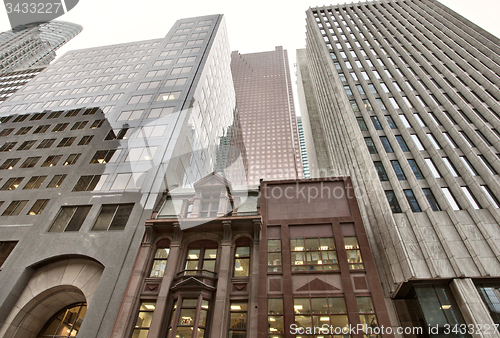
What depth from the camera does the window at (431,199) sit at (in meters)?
24.9

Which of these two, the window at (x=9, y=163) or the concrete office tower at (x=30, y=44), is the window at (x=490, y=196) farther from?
the concrete office tower at (x=30, y=44)

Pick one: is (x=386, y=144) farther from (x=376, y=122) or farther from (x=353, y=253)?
(x=353, y=253)

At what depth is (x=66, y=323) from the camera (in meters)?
21.1

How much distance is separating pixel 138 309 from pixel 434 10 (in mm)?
74976


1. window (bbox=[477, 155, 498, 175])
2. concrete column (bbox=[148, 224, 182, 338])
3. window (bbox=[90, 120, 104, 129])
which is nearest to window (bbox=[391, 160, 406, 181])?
window (bbox=[477, 155, 498, 175])

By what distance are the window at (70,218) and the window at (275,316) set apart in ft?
62.6

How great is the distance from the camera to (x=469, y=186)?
2603 centimetres

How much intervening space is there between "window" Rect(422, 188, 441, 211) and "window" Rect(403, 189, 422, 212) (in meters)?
1.22

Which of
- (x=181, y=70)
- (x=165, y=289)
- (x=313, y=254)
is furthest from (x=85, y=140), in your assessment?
(x=313, y=254)

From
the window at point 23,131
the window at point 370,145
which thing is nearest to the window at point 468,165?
the window at point 370,145

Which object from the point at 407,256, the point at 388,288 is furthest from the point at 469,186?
the point at 388,288

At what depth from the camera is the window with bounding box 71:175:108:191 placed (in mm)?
27969

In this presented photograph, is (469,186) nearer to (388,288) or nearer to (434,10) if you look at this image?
(388,288)

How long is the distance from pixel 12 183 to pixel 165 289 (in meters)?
27.5
